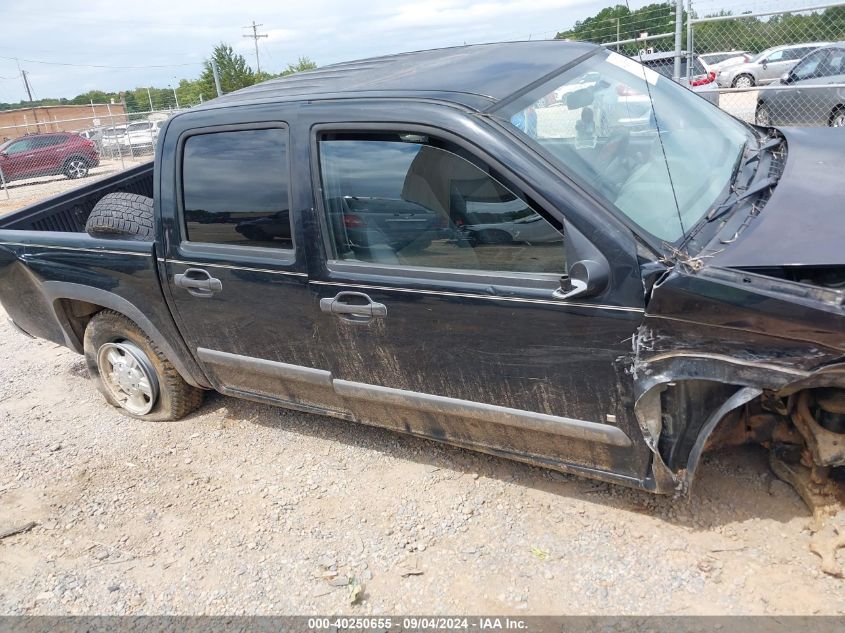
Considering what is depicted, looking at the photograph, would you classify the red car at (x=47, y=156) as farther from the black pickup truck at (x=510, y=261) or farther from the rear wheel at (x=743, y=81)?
the rear wheel at (x=743, y=81)

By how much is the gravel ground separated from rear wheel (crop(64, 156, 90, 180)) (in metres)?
19.1

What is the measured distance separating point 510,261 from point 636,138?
858 mm

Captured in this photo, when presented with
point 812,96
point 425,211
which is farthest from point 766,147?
point 812,96

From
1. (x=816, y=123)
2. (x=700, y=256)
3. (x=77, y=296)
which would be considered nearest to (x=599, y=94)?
(x=700, y=256)

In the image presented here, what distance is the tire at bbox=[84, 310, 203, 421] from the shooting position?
393 cm

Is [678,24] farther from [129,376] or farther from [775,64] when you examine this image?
[775,64]

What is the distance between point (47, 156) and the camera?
64.2ft

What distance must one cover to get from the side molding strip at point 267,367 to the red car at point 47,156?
1844 cm

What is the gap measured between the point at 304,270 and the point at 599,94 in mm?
1568

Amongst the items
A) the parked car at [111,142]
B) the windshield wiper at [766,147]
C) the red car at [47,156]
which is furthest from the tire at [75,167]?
the windshield wiper at [766,147]

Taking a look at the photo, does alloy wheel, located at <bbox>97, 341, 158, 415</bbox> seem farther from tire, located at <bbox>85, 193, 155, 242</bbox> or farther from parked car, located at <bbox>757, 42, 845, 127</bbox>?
parked car, located at <bbox>757, 42, 845, 127</bbox>

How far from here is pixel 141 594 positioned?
2799mm

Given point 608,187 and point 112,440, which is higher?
point 608,187

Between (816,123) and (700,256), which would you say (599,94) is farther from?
(816,123)
